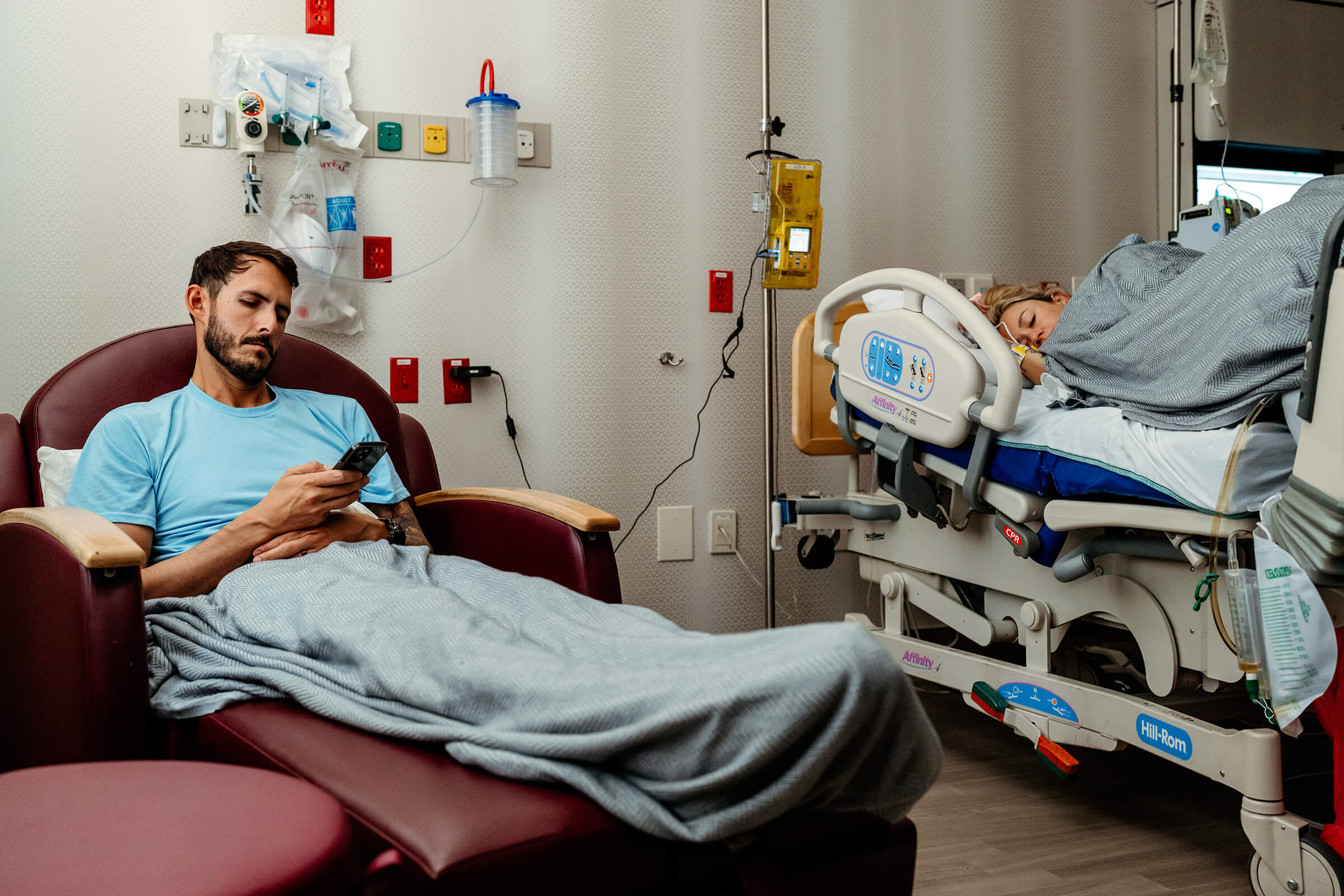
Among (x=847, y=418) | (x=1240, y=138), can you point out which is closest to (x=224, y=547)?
(x=847, y=418)

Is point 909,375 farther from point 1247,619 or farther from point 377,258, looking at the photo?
point 377,258

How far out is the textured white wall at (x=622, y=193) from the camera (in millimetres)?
2451

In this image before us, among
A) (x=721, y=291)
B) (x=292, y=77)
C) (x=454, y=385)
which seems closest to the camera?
(x=292, y=77)

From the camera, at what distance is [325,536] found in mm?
1714

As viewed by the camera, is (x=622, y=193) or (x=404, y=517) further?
(x=622, y=193)

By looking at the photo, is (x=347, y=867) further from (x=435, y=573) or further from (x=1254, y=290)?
(x=1254, y=290)

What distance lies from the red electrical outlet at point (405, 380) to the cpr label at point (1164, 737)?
6.23 ft

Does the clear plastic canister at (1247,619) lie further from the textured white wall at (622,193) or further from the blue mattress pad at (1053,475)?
the textured white wall at (622,193)

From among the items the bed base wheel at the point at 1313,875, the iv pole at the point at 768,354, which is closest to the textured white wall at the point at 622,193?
the iv pole at the point at 768,354

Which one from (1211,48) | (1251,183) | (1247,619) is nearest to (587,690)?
(1247,619)

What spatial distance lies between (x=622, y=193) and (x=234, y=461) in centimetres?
146

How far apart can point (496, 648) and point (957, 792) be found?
1.31 meters

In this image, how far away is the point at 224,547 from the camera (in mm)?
1617

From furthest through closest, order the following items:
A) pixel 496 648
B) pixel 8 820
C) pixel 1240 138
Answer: pixel 1240 138, pixel 496 648, pixel 8 820
